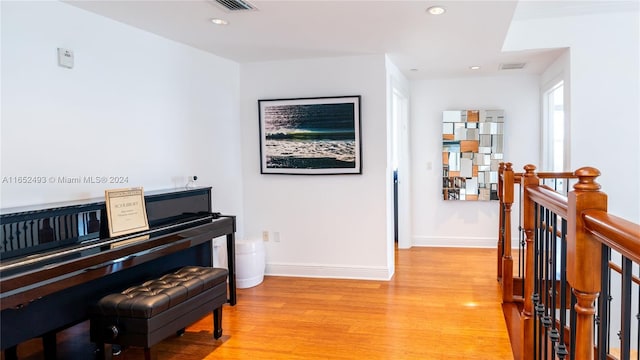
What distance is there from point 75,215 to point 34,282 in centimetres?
56

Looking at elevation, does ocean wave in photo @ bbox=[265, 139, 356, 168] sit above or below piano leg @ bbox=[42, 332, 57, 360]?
above

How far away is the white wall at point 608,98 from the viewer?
13.4 ft

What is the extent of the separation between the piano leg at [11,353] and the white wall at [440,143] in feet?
15.9

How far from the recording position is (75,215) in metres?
2.52

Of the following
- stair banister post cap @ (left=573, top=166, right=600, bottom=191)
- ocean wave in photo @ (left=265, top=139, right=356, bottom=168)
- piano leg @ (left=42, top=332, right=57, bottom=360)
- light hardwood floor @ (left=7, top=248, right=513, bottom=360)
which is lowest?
light hardwood floor @ (left=7, top=248, right=513, bottom=360)

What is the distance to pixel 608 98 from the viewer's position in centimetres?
413

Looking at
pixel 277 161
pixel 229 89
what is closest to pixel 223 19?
pixel 229 89

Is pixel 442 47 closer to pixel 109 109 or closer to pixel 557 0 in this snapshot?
pixel 557 0

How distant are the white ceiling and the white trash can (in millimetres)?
1837

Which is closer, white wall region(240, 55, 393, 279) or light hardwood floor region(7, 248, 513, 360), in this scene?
light hardwood floor region(7, 248, 513, 360)

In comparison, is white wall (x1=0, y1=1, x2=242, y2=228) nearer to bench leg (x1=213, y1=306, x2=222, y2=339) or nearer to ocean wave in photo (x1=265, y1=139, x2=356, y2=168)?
ocean wave in photo (x1=265, y1=139, x2=356, y2=168)

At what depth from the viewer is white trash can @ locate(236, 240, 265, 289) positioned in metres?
4.33

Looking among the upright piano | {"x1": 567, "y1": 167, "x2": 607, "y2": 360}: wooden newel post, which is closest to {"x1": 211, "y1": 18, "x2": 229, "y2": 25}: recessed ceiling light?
the upright piano

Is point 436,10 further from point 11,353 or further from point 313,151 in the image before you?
point 11,353
